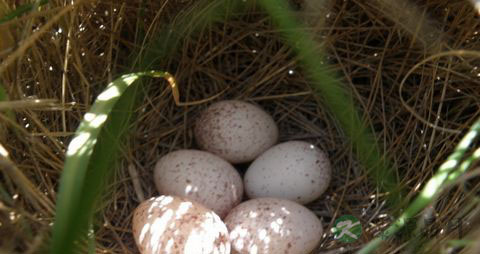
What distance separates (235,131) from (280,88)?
7.8 inches

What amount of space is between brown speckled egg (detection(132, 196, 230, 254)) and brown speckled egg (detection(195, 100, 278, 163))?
0.76 ft

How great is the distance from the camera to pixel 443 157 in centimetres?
114

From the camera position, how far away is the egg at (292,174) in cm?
119

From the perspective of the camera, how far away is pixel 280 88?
1.38 m


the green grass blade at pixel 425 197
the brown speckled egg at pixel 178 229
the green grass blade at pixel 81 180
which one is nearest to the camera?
the green grass blade at pixel 81 180

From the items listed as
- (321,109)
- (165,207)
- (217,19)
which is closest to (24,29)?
(165,207)

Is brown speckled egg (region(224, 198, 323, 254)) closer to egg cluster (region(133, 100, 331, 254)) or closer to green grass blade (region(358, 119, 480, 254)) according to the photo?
egg cluster (region(133, 100, 331, 254))

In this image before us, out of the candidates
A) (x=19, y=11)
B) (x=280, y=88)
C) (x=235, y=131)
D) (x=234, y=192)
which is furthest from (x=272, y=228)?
(x=19, y=11)

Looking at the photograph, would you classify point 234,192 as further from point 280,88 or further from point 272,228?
point 280,88

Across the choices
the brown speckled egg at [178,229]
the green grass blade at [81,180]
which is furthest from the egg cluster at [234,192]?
the green grass blade at [81,180]

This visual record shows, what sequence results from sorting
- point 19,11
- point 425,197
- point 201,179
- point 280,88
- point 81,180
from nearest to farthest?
point 81,180 < point 425,197 < point 19,11 < point 201,179 < point 280,88

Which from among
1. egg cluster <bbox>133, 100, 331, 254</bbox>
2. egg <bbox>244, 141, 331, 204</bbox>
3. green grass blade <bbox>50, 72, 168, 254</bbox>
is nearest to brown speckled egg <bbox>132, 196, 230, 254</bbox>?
egg cluster <bbox>133, 100, 331, 254</bbox>

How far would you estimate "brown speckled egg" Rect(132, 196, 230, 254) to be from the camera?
975 mm

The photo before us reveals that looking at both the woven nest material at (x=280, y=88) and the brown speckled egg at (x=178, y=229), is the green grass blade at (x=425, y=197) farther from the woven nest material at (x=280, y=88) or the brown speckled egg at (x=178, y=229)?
the brown speckled egg at (x=178, y=229)
